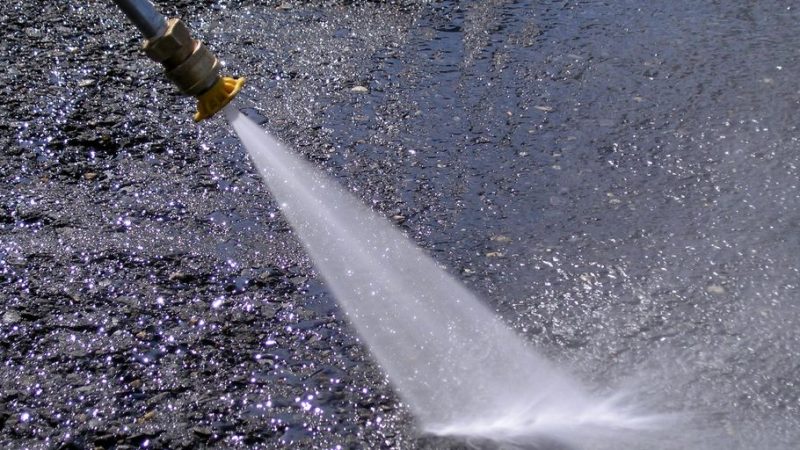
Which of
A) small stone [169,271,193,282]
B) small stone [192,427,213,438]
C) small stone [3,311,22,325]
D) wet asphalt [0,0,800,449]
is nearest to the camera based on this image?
small stone [192,427,213,438]

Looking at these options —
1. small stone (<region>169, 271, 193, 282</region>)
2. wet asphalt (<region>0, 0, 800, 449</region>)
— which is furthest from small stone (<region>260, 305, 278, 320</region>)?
small stone (<region>169, 271, 193, 282</region>)

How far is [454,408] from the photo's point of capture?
233cm

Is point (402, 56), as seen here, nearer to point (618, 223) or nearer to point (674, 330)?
point (618, 223)

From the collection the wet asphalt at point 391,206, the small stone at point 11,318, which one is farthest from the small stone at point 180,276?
the small stone at point 11,318

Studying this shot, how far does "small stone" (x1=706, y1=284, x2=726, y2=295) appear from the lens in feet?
8.73

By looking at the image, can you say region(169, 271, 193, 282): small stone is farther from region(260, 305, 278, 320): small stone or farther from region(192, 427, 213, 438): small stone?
region(192, 427, 213, 438): small stone

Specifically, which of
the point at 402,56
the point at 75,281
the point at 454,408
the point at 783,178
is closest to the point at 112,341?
the point at 75,281

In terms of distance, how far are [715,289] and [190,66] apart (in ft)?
5.45

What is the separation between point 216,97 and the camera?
2.45 meters

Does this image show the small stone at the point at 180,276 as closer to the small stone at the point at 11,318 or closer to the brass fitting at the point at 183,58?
the small stone at the point at 11,318

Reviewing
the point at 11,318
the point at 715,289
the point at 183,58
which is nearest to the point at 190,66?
the point at 183,58

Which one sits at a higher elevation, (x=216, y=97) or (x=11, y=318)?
(x=216, y=97)

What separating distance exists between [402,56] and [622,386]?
2.14m

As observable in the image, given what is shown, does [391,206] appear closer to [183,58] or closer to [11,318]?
[183,58]
